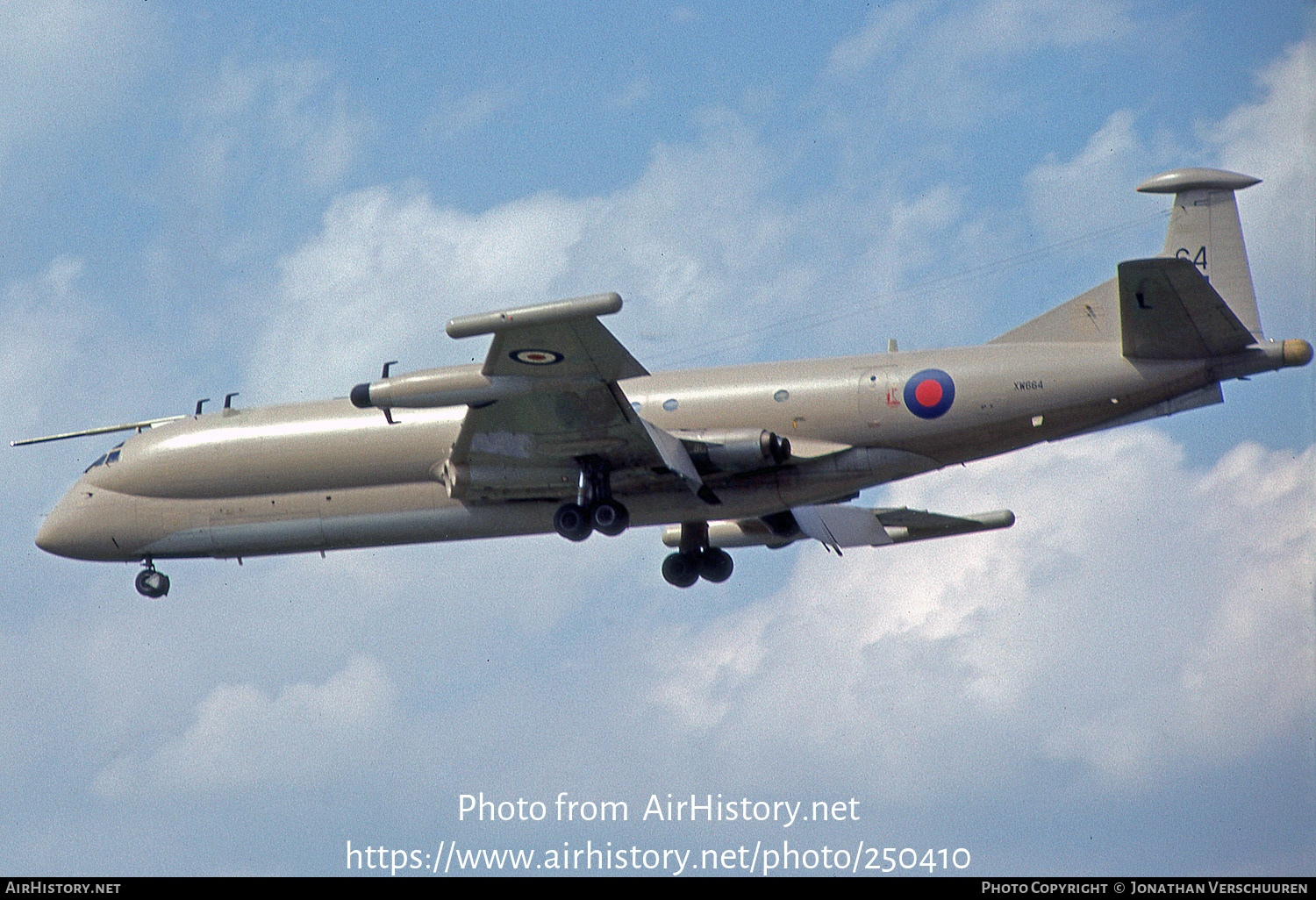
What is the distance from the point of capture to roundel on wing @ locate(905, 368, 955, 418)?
27000 mm

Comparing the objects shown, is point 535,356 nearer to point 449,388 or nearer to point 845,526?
point 449,388

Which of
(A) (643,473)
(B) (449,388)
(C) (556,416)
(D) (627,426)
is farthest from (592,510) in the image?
(B) (449,388)

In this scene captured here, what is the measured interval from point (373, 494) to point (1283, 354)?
1659 cm

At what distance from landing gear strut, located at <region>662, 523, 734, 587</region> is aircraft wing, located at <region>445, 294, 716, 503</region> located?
498 centimetres

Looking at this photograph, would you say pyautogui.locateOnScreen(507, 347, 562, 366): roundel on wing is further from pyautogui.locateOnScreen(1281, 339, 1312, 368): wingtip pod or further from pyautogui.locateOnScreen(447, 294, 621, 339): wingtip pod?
pyautogui.locateOnScreen(1281, 339, 1312, 368): wingtip pod

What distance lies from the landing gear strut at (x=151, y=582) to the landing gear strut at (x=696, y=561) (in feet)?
34.4

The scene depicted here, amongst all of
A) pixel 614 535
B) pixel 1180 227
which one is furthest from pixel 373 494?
pixel 1180 227

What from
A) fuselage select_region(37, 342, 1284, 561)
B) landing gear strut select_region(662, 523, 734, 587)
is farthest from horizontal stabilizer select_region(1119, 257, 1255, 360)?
landing gear strut select_region(662, 523, 734, 587)

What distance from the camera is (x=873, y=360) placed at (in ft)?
91.7

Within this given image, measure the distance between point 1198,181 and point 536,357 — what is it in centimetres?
1160

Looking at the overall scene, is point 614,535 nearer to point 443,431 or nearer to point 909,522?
point 443,431

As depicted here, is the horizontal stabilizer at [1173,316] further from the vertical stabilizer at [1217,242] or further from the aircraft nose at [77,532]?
the aircraft nose at [77,532]

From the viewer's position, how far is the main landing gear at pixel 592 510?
2772 centimetres

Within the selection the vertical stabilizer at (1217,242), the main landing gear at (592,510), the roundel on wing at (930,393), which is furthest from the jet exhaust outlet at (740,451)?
the vertical stabilizer at (1217,242)
